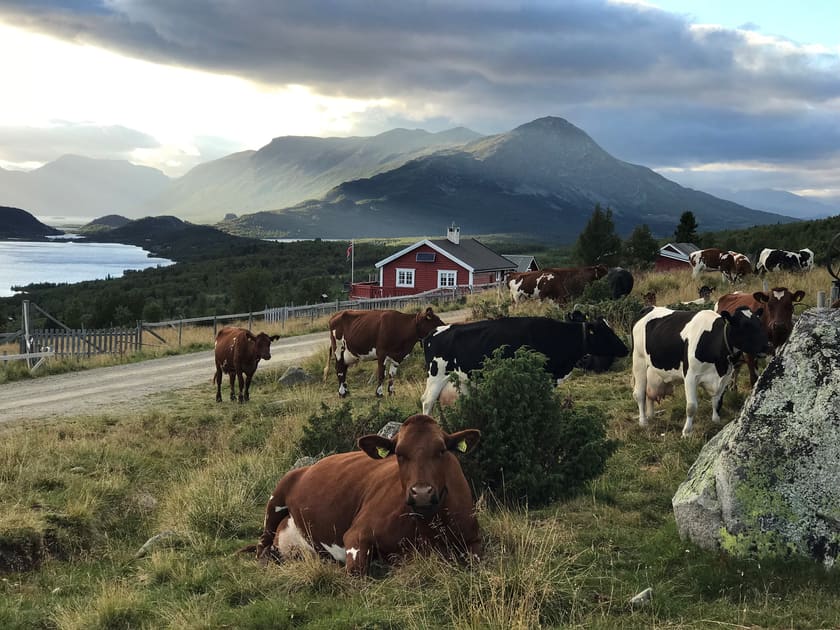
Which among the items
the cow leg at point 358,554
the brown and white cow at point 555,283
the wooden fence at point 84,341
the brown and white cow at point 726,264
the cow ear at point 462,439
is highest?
the brown and white cow at point 726,264

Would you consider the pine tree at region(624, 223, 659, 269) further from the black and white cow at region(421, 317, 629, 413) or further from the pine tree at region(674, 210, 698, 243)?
the black and white cow at region(421, 317, 629, 413)

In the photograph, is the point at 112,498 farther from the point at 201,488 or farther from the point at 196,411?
the point at 196,411

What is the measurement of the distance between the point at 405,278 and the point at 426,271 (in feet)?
5.83

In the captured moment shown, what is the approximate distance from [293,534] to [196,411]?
9903mm

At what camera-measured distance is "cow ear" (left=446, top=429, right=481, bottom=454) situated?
5.54m

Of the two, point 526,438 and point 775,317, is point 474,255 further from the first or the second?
point 526,438

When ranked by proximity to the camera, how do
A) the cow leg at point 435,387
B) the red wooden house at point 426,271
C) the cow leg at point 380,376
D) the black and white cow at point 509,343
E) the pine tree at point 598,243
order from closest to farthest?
the black and white cow at point 509,343
the cow leg at point 435,387
the cow leg at point 380,376
the pine tree at point 598,243
the red wooden house at point 426,271

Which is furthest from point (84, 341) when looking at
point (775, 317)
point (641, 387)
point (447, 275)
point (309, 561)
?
point (447, 275)

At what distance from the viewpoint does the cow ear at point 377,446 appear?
5680 mm

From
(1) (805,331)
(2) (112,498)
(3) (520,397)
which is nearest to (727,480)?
(1) (805,331)

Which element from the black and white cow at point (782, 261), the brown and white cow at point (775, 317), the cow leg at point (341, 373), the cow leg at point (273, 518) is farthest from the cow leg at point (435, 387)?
the black and white cow at point (782, 261)

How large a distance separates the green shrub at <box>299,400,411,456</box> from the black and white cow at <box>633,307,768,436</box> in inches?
161

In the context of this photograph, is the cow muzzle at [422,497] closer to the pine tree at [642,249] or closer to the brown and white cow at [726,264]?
the brown and white cow at [726,264]

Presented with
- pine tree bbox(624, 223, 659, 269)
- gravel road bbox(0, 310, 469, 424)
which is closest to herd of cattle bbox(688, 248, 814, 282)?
pine tree bbox(624, 223, 659, 269)
